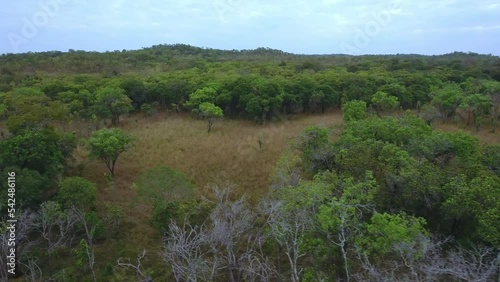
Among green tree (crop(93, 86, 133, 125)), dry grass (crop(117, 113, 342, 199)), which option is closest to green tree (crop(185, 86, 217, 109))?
dry grass (crop(117, 113, 342, 199))

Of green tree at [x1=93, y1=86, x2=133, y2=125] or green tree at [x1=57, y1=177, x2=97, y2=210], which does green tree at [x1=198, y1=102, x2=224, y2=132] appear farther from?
green tree at [x1=57, y1=177, x2=97, y2=210]

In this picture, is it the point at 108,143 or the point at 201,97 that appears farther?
the point at 201,97

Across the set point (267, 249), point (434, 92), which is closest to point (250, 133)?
point (267, 249)

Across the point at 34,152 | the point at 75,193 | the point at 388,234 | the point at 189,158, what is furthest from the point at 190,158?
the point at 388,234

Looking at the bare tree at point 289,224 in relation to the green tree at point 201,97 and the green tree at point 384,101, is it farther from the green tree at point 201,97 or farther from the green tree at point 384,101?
the green tree at point 384,101

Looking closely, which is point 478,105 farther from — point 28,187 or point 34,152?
point 28,187
